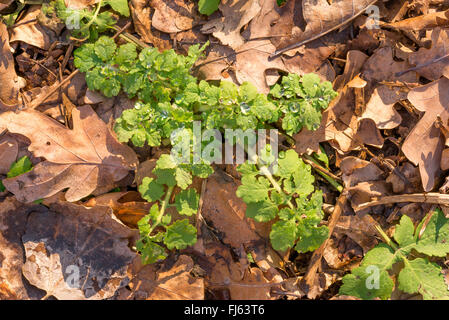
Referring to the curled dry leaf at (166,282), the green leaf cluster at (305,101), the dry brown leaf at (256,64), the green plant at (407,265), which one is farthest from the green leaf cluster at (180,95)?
the green plant at (407,265)

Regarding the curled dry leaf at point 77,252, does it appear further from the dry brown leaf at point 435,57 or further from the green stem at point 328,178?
the dry brown leaf at point 435,57

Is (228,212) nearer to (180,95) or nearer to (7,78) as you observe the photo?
(180,95)

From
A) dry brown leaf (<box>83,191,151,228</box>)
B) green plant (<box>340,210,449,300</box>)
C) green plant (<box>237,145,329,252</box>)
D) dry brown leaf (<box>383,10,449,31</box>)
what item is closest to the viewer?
green plant (<box>237,145,329,252</box>)

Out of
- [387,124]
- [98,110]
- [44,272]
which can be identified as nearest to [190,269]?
[44,272]

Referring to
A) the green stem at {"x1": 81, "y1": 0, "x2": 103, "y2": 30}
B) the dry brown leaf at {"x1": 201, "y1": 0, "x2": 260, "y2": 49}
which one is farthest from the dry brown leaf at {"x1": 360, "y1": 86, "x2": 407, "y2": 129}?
the green stem at {"x1": 81, "y1": 0, "x2": 103, "y2": 30}

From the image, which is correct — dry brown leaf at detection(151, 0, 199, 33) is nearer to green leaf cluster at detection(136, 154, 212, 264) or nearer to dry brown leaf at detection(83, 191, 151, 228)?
green leaf cluster at detection(136, 154, 212, 264)

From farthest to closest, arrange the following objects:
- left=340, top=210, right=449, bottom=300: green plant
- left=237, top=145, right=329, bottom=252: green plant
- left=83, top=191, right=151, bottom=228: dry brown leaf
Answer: left=83, top=191, right=151, bottom=228: dry brown leaf < left=340, top=210, right=449, bottom=300: green plant < left=237, top=145, right=329, bottom=252: green plant
